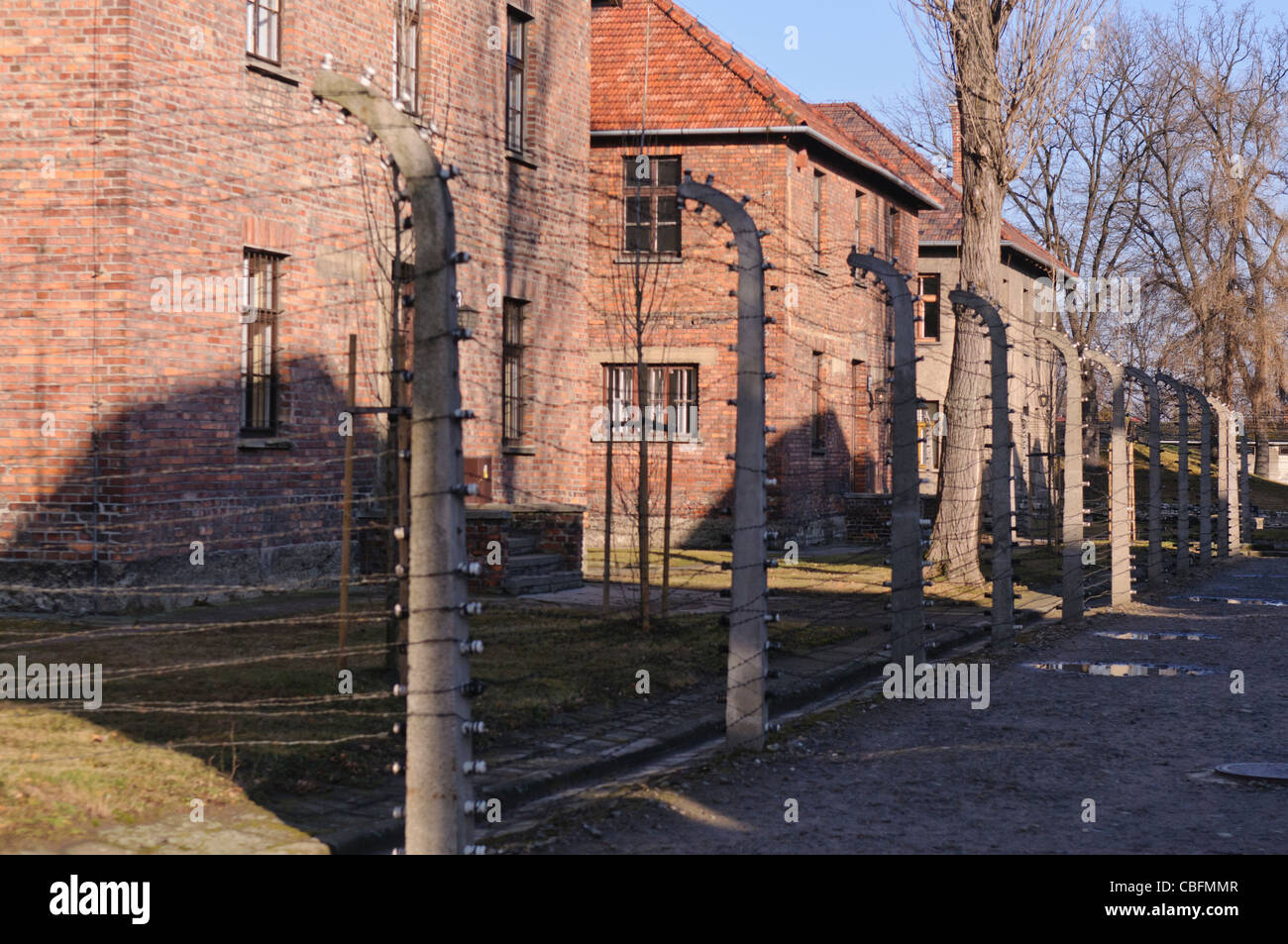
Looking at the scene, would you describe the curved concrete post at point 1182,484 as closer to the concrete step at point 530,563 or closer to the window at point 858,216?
the window at point 858,216

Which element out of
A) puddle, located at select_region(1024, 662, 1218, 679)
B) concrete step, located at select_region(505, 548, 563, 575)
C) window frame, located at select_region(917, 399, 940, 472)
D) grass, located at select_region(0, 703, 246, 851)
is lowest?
puddle, located at select_region(1024, 662, 1218, 679)

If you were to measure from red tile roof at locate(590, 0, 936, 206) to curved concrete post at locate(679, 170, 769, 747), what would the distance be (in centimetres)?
1809

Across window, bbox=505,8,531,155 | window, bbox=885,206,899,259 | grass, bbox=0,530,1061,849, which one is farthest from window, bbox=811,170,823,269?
grass, bbox=0,530,1061,849

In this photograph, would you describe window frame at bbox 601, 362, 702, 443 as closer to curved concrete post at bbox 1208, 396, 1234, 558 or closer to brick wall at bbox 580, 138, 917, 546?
brick wall at bbox 580, 138, 917, 546

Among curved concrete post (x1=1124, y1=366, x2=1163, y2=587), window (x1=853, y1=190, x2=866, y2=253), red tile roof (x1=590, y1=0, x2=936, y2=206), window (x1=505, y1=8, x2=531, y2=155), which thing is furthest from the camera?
window (x1=853, y1=190, x2=866, y2=253)

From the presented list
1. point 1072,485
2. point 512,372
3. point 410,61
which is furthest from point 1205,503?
point 410,61

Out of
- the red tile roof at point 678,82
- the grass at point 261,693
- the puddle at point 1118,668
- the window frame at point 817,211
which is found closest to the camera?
the grass at point 261,693

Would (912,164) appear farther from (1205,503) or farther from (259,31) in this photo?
(259,31)

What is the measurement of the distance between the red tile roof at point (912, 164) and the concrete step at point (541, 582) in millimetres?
24131

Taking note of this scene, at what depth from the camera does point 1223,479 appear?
30.7m

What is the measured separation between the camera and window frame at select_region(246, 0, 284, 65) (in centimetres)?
1582

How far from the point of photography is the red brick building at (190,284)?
1400 cm

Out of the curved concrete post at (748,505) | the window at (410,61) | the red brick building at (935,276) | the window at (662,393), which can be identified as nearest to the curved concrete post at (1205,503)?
the window at (662,393)

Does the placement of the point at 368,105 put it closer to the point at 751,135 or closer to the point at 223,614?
the point at 223,614
